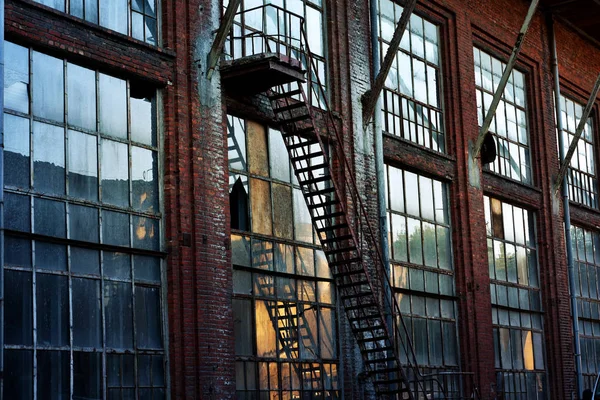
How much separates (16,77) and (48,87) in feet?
1.74

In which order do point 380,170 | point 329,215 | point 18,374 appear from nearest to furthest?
point 18,374 → point 329,215 → point 380,170

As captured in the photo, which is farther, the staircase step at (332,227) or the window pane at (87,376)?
the staircase step at (332,227)

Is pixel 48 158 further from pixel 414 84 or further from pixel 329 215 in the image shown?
pixel 414 84

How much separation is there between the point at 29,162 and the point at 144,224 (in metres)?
2.19

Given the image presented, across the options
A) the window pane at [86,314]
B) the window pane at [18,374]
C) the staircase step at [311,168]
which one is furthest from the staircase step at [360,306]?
the window pane at [18,374]

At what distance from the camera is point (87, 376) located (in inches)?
528

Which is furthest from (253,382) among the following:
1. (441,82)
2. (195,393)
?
(441,82)

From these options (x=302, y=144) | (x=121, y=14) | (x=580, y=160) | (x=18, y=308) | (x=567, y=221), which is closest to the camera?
(x=18, y=308)

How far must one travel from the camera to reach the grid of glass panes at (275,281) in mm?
16375

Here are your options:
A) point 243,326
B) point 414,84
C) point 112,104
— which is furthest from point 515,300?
point 112,104

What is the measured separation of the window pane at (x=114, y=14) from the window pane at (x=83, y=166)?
178 centimetres

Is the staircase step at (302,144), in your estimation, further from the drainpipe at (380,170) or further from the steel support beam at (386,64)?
the drainpipe at (380,170)

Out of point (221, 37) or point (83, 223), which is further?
point (221, 37)

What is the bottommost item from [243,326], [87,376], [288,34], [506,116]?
[87,376]
